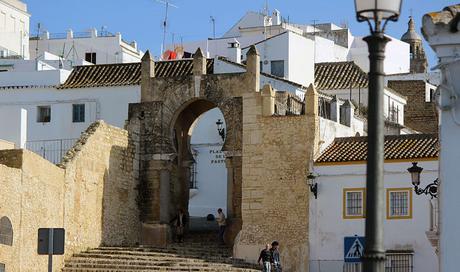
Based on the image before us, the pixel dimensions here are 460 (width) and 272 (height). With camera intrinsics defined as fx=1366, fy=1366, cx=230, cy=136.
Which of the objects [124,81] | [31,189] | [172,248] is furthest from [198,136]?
[31,189]

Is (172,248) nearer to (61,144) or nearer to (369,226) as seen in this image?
(61,144)

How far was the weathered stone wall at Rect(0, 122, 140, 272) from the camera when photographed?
37.9 metres

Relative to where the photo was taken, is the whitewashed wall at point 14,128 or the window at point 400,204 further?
the whitewashed wall at point 14,128

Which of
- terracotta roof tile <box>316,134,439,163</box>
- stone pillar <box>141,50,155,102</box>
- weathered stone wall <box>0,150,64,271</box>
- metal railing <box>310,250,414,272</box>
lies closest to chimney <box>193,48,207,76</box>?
stone pillar <box>141,50,155,102</box>

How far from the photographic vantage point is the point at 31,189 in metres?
38.8

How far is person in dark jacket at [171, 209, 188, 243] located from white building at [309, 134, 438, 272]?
6009mm

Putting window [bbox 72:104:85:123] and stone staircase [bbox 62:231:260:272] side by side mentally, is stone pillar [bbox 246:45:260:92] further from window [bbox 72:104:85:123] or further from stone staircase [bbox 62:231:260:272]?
window [bbox 72:104:85:123]

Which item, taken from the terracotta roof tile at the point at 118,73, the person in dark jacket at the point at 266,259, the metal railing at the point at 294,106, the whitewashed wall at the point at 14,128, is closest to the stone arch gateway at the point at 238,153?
the metal railing at the point at 294,106

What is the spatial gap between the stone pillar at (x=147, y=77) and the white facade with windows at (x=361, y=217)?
779 cm

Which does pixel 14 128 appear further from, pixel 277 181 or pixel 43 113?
pixel 277 181

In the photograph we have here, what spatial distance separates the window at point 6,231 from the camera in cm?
3712

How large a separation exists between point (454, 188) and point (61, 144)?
32.6 m

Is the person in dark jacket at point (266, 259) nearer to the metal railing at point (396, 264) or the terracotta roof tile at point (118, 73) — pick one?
the metal railing at point (396, 264)

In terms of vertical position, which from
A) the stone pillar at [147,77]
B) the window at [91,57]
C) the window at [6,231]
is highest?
the window at [91,57]
